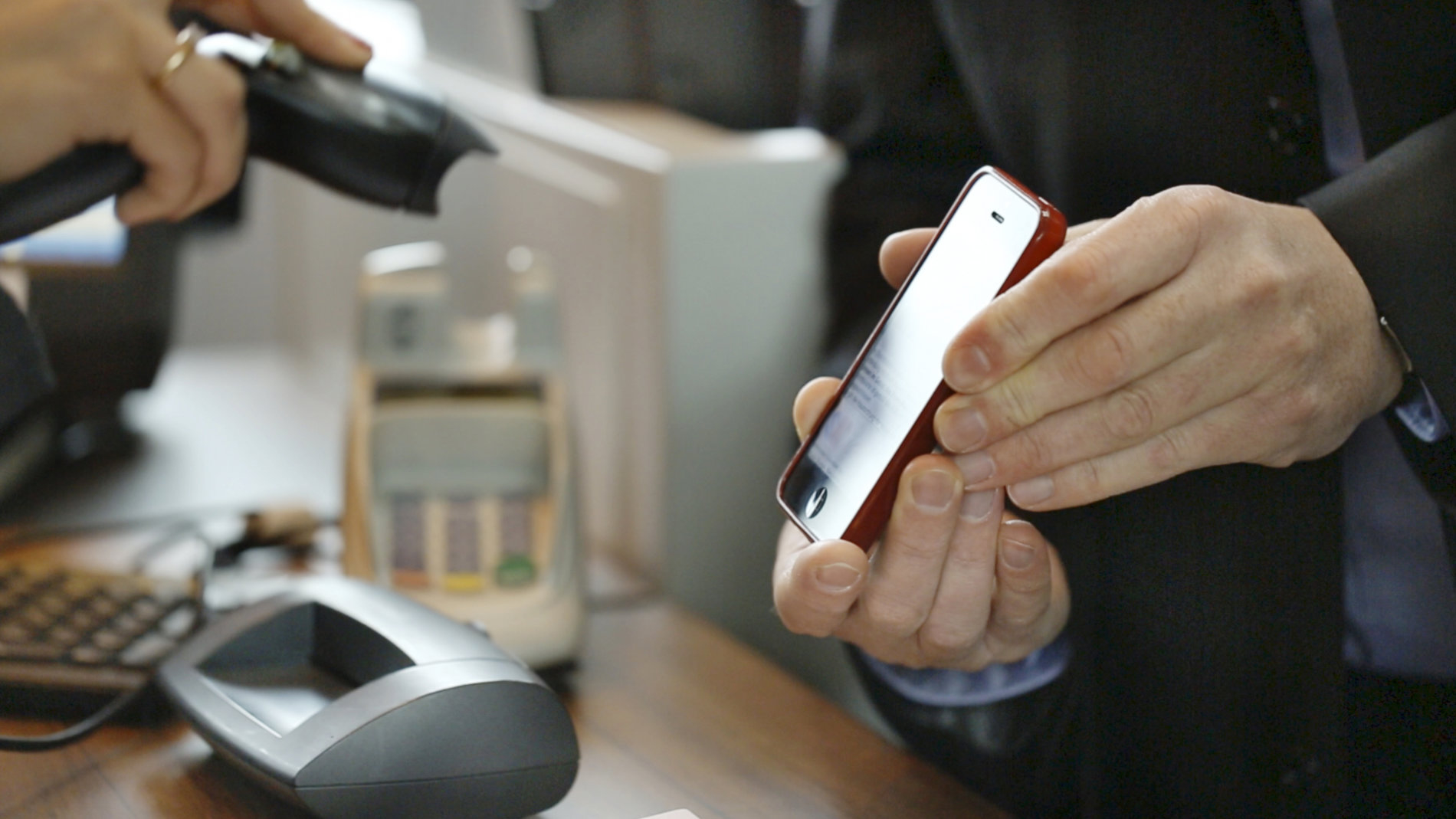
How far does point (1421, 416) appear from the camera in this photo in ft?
1.57

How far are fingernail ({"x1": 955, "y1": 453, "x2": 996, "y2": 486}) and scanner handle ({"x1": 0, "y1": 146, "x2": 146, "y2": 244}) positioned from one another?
0.40 meters

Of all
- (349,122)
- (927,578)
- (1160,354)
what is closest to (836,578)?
(927,578)

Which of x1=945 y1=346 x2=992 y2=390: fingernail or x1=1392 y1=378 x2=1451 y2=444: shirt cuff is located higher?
x1=945 y1=346 x2=992 y2=390: fingernail

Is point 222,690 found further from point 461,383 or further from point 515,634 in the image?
point 461,383

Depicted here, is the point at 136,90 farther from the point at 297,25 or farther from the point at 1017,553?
the point at 1017,553

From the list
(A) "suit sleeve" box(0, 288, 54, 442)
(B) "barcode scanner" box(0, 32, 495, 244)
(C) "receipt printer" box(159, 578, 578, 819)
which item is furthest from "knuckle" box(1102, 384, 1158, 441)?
(A) "suit sleeve" box(0, 288, 54, 442)

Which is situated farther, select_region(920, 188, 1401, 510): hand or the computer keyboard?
the computer keyboard

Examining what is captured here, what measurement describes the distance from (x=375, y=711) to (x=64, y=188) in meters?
0.28

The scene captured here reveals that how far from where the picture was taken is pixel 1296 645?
0.53 meters

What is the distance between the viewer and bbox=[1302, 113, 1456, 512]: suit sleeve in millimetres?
441

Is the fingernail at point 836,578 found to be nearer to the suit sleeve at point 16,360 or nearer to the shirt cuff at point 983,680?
the shirt cuff at point 983,680

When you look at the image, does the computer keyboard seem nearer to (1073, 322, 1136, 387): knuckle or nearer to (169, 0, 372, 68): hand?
(169, 0, 372, 68): hand

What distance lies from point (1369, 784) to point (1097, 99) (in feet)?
1.06

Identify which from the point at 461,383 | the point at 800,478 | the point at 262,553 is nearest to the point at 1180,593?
the point at 800,478
